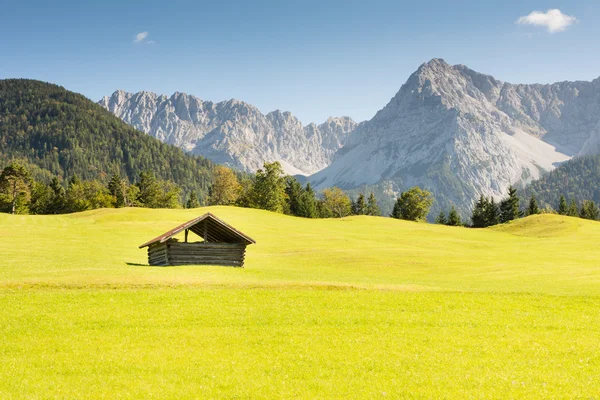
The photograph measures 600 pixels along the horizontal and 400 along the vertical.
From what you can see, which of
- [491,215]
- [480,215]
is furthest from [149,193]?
[491,215]

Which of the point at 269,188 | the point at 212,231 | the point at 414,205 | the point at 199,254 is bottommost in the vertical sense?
the point at 199,254

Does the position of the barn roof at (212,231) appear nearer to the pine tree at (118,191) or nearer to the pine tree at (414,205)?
the pine tree at (414,205)

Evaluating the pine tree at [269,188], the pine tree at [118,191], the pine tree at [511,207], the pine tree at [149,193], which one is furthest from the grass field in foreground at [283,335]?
the pine tree at [511,207]

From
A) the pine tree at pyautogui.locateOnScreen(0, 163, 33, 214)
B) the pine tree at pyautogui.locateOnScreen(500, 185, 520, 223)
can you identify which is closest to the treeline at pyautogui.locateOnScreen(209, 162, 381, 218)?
the pine tree at pyautogui.locateOnScreen(500, 185, 520, 223)

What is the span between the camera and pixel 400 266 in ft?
173

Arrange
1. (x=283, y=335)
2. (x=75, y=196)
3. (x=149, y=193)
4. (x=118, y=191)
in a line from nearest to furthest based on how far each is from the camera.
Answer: (x=283, y=335) → (x=118, y=191) → (x=75, y=196) → (x=149, y=193)

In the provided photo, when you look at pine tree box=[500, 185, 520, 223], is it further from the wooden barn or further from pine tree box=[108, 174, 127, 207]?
the wooden barn

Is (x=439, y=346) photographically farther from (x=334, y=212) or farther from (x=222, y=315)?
(x=334, y=212)

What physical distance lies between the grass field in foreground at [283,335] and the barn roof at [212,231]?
3671mm

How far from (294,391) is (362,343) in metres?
5.41

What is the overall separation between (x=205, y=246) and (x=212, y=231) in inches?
87.2

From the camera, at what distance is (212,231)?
148 ft

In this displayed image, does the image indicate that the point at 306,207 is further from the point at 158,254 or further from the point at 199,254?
the point at 199,254

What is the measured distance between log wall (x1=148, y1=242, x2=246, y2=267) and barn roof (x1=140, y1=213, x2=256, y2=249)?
3.20 ft
